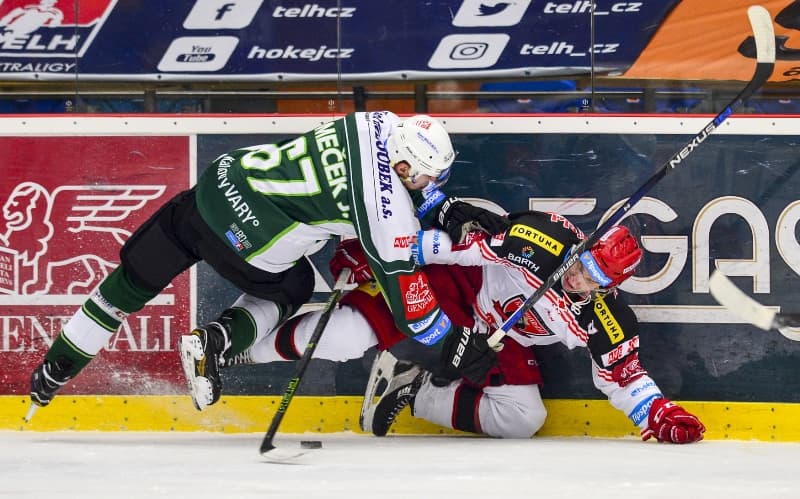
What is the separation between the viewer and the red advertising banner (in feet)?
12.8

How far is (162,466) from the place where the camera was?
9.57 feet

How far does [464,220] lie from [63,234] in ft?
4.62

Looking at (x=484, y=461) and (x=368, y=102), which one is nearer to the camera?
(x=484, y=461)

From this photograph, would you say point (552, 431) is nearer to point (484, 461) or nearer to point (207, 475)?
point (484, 461)

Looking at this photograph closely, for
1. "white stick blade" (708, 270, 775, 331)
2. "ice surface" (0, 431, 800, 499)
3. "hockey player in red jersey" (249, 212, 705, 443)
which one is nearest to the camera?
"ice surface" (0, 431, 800, 499)

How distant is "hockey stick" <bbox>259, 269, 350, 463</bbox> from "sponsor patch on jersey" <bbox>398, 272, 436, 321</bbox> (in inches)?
13.4

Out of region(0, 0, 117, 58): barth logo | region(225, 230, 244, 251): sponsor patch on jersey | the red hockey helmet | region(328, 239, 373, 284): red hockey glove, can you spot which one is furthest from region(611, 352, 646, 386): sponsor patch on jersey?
region(0, 0, 117, 58): barth logo

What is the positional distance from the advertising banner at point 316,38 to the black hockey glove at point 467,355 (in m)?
0.92

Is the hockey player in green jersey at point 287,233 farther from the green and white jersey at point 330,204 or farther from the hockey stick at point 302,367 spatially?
the hockey stick at point 302,367

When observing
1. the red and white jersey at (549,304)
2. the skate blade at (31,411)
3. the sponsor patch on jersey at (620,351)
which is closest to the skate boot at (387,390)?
the red and white jersey at (549,304)

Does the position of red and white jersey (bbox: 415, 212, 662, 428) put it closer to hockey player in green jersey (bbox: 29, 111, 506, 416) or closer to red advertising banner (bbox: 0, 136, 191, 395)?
hockey player in green jersey (bbox: 29, 111, 506, 416)

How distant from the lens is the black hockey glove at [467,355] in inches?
136

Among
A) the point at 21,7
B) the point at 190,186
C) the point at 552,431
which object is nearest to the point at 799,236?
the point at 552,431

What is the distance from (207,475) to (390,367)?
1.09 meters
